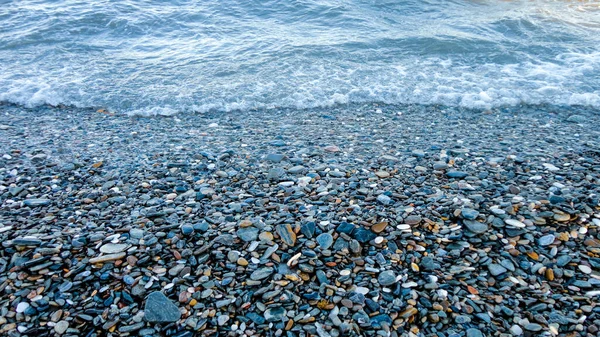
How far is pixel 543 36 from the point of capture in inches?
411

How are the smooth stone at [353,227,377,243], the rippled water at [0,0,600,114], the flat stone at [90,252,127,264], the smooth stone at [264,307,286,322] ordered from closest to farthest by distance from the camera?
the smooth stone at [264,307,286,322] < the flat stone at [90,252,127,264] < the smooth stone at [353,227,377,243] < the rippled water at [0,0,600,114]

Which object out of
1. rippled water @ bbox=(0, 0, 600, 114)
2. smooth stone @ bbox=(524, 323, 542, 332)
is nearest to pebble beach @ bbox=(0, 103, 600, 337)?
smooth stone @ bbox=(524, 323, 542, 332)

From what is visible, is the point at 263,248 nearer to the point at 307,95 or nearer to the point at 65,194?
the point at 65,194

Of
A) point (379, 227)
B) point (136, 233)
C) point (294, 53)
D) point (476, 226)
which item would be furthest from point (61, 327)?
point (294, 53)

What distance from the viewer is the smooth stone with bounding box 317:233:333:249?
3408 mm

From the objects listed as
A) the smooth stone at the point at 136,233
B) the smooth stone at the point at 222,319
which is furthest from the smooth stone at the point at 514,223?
the smooth stone at the point at 136,233

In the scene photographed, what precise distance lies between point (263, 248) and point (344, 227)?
2.45 feet

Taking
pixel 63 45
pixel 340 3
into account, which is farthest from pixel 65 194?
pixel 340 3

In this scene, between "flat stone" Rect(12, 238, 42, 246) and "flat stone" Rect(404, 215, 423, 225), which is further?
"flat stone" Rect(404, 215, 423, 225)

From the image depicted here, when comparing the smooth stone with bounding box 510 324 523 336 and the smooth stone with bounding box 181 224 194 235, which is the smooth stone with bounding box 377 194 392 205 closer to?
the smooth stone with bounding box 510 324 523 336

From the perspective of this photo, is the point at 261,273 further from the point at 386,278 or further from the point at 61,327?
the point at 61,327

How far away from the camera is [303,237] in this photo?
3.49 m

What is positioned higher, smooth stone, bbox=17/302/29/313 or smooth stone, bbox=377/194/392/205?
Result: smooth stone, bbox=17/302/29/313

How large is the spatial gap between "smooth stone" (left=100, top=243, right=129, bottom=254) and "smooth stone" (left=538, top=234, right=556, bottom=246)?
3542mm
